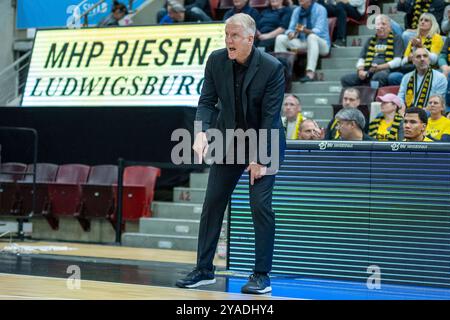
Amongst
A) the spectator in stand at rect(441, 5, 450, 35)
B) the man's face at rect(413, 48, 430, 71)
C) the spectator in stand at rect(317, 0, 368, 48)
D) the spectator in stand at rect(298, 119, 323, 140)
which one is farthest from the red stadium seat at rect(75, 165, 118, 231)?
the spectator in stand at rect(441, 5, 450, 35)

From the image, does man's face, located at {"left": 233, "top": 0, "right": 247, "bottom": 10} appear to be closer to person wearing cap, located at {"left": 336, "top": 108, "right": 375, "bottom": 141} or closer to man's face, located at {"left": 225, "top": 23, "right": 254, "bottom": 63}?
person wearing cap, located at {"left": 336, "top": 108, "right": 375, "bottom": 141}

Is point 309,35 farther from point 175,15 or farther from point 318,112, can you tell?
point 175,15

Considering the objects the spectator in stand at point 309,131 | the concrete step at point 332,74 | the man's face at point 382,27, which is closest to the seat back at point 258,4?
the concrete step at point 332,74

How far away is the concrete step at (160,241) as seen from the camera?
1140 cm

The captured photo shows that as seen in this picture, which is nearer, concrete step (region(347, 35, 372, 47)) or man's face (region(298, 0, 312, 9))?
man's face (region(298, 0, 312, 9))

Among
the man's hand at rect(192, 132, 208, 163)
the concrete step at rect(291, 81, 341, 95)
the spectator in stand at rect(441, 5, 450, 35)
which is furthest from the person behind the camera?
the concrete step at rect(291, 81, 341, 95)

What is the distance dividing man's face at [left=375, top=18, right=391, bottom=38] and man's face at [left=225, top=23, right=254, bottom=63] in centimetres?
638

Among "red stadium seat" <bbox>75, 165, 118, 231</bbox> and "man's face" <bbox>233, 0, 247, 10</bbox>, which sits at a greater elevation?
"man's face" <bbox>233, 0, 247, 10</bbox>

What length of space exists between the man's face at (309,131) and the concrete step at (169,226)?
2641mm

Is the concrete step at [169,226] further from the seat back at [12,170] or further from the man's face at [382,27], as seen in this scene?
the man's face at [382,27]

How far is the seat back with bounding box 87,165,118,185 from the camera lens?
12961 mm

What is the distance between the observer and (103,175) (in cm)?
1304
